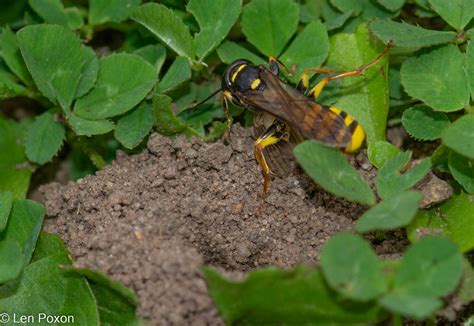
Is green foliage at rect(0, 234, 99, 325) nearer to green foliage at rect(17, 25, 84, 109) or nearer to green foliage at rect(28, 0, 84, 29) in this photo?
green foliage at rect(17, 25, 84, 109)

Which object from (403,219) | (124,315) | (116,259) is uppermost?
(403,219)

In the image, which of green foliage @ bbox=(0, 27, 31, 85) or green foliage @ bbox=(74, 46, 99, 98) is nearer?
green foliage @ bbox=(74, 46, 99, 98)

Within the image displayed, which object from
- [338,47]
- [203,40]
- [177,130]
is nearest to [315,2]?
[338,47]

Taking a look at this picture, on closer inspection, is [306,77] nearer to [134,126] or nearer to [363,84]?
[363,84]

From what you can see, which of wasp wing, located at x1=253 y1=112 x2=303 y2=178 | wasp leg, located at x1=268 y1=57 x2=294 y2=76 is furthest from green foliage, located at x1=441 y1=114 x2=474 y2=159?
wasp leg, located at x1=268 y1=57 x2=294 y2=76

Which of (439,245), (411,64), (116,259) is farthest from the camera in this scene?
(411,64)

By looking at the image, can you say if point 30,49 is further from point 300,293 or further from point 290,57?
point 300,293
